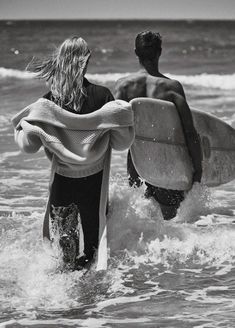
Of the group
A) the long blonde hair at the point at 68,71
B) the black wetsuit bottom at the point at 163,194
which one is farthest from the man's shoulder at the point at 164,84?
the long blonde hair at the point at 68,71

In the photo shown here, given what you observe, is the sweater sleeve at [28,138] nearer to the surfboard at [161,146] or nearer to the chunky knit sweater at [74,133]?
the chunky knit sweater at [74,133]

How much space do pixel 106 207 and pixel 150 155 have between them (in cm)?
147

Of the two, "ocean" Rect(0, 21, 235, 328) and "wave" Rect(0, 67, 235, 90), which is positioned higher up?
"wave" Rect(0, 67, 235, 90)

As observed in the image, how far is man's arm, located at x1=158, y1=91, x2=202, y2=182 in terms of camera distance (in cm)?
604

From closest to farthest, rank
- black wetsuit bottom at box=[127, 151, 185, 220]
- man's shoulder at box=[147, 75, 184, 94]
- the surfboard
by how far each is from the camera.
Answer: man's shoulder at box=[147, 75, 184, 94], the surfboard, black wetsuit bottom at box=[127, 151, 185, 220]

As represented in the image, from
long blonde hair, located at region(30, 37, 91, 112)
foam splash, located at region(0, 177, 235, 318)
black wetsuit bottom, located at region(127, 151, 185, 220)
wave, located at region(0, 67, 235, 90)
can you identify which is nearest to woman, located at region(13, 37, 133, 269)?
long blonde hair, located at region(30, 37, 91, 112)

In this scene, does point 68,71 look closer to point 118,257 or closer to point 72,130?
point 72,130

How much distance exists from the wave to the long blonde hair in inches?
534

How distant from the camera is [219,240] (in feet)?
19.8

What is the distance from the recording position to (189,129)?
20.3ft

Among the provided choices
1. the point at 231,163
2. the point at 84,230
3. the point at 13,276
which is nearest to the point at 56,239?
the point at 84,230

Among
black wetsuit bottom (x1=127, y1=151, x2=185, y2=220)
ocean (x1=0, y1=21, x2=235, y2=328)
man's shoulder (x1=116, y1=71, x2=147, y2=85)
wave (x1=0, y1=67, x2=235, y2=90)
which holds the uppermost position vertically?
wave (x1=0, y1=67, x2=235, y2=90)

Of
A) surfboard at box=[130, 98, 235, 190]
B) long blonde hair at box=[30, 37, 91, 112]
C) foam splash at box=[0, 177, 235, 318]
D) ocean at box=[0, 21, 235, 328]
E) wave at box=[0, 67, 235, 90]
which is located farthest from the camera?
wave at box=[0, 67, 235, 90]

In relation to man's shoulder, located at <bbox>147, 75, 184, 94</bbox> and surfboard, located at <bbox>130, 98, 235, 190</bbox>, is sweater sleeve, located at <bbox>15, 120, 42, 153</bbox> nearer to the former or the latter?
surfboard, located at <bbox>130, 98, 235, 190</bbox>
